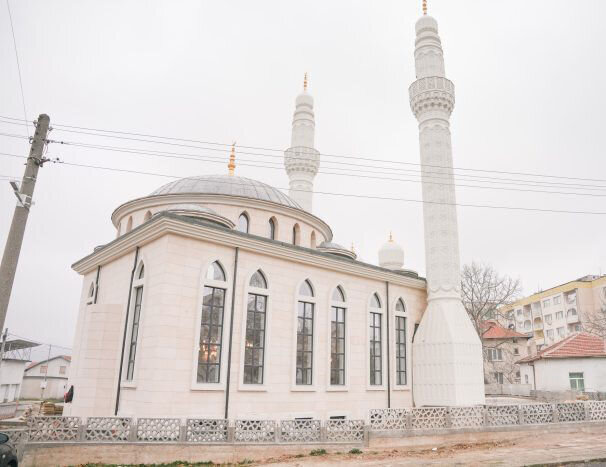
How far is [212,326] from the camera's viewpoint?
11266 millimetres

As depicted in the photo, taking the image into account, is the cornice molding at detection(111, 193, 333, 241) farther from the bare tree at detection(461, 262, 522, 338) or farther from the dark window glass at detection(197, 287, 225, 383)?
the bare tree at detection(461, 262, 522, 338)

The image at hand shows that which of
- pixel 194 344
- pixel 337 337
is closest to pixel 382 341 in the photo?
pixel 337 337

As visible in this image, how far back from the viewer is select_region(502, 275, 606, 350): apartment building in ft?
148

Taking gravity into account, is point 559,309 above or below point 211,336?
above

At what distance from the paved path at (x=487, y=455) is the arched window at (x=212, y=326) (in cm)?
265

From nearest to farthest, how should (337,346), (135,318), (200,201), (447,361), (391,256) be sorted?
(135,318), (337,346), (447,361), (200,201), (391,256)

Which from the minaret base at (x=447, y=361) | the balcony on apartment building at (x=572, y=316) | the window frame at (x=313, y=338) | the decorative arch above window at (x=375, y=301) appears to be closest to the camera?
the window frame at (x=313, y=338)

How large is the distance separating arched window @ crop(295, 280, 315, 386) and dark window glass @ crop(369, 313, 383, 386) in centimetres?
264

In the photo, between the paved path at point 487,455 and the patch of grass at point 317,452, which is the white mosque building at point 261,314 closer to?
the patch of grass at point 317,452

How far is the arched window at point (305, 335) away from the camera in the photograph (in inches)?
508

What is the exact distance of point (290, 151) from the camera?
25.4m

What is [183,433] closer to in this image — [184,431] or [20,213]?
[184,431]

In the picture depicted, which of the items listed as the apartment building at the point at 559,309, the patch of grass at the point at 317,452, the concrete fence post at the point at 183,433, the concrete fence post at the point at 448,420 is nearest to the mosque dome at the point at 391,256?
the concrete fence post at the point at 448,420

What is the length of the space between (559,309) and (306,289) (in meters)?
46.1
